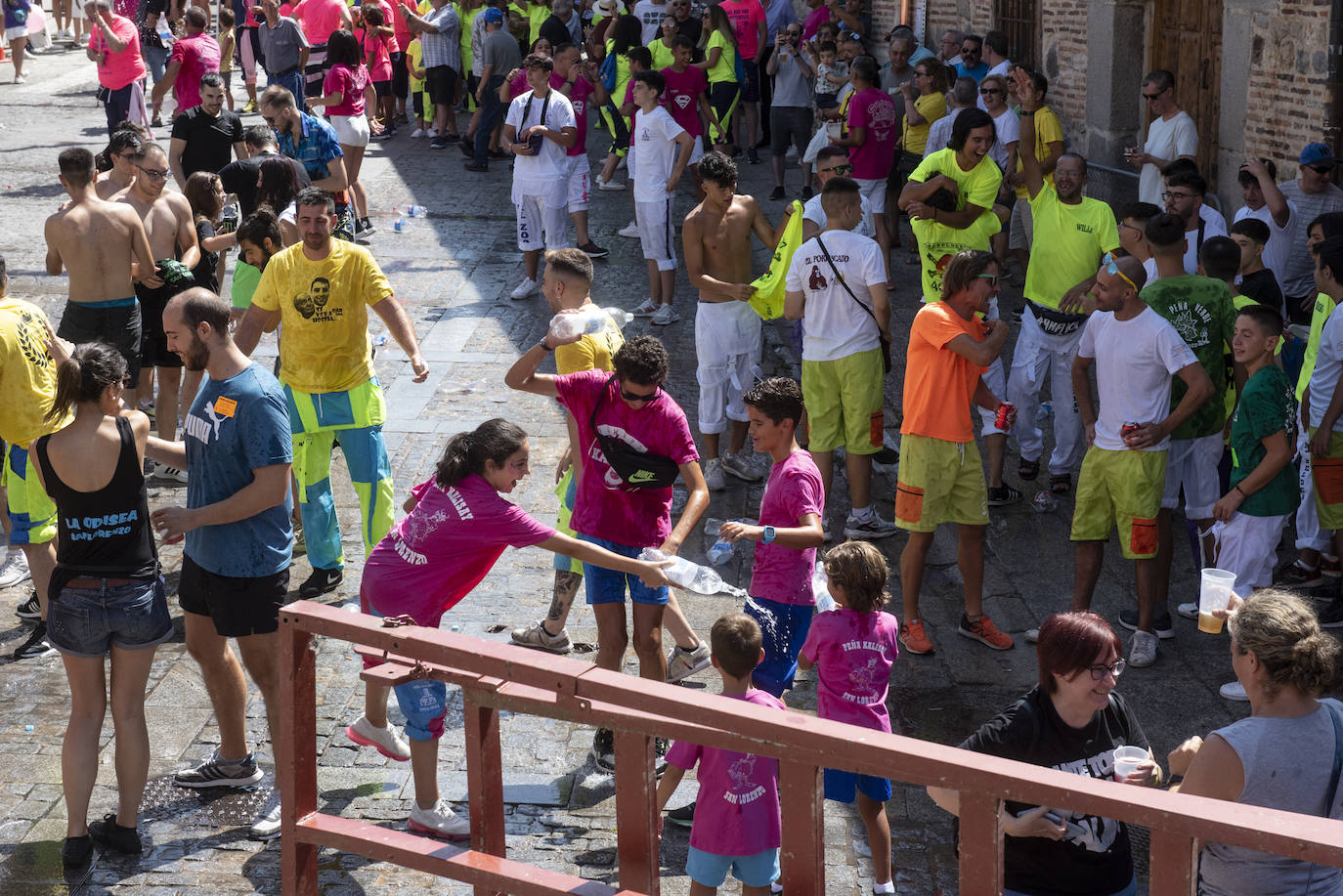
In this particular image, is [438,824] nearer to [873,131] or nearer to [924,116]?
[873,131]

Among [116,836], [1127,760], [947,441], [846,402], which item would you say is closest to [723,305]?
[846,402]

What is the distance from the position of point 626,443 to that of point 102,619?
202 cm

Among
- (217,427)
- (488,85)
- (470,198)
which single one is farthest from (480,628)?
(488,85)

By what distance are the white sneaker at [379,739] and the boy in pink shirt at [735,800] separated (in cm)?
145

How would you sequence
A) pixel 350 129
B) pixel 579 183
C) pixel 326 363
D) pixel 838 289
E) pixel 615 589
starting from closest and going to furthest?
1. pixel 615 589
2. pixel 326 363
3. pixel 838 289
4. pixel 579 183
5. pixel 350 129

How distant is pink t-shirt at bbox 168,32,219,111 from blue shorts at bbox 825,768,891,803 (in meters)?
12.5

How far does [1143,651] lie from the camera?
6.46 meters

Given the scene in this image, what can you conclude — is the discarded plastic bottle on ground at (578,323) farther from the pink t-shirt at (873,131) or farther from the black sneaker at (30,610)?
the pink t-shirt at (873,131)

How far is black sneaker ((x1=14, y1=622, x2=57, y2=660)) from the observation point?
21.1ft

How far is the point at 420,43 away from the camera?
18.2m

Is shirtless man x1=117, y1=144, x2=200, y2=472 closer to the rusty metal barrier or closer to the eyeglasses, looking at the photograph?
the rusty metal barrier

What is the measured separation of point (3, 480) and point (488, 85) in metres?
10.3

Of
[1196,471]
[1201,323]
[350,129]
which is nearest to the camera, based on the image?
[1201,323]

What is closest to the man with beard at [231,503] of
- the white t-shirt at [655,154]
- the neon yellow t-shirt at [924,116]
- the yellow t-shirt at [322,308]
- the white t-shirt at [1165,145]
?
the yellow t-shirt at [322,308]
